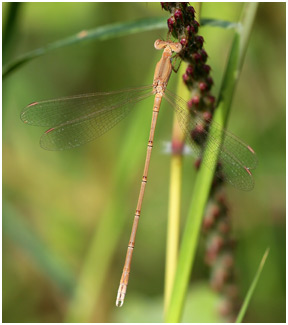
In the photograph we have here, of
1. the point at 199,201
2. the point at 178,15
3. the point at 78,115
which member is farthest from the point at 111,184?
the point at 178,15

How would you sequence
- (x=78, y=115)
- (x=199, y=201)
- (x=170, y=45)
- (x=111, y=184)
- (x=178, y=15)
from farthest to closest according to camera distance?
(x=111, y=184), (x=78, y=115), (x=170, y=45), (x=199, y=201), (x=178, y=15)

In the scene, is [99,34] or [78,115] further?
[78,115]

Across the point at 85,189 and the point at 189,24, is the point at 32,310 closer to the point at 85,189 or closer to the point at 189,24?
the point at 85,189

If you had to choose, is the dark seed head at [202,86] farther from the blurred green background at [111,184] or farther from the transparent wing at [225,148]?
the blurred green background at [111,184]

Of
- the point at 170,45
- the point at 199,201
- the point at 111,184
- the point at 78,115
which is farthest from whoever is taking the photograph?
the point at 111,184

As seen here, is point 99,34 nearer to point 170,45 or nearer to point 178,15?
point 170,45

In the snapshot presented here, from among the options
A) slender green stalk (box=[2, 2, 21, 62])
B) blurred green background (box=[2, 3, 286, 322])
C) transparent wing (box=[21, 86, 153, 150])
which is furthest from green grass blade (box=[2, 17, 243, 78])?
blurred green background (box=[2, 3, 286, 322])
